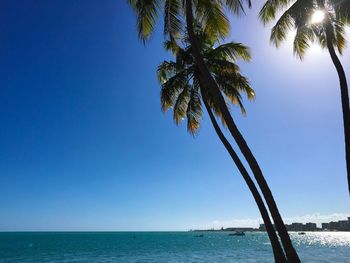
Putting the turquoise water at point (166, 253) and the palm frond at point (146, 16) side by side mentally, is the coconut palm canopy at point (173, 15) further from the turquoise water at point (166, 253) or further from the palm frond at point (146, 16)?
the turquoise water at point (166, 253)

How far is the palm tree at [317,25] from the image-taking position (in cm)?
Answer: 1092

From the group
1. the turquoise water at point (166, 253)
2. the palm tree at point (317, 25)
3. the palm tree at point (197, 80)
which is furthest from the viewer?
the turquoise water at point (166, 253)

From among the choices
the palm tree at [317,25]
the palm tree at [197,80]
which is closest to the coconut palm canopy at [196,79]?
the palm tree at [197,80]

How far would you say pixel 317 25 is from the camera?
1323 cm

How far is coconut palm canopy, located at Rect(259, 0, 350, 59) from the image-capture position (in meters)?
11.5

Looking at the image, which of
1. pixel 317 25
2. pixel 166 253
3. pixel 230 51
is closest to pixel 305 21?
pixel 317 25

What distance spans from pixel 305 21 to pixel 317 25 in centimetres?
175

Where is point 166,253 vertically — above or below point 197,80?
below

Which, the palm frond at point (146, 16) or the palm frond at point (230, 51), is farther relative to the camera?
the palm frond at point (230, 51)

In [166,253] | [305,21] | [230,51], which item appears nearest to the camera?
[305,21]

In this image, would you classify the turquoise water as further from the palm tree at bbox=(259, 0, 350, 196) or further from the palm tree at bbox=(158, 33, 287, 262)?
the palm tree at bbox=(259, 0, 350, 196)

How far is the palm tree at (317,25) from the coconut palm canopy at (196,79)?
7.08 feet

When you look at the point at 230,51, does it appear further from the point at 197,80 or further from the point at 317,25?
the point at 317,25

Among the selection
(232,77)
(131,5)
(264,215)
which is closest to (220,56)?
(232,77)
